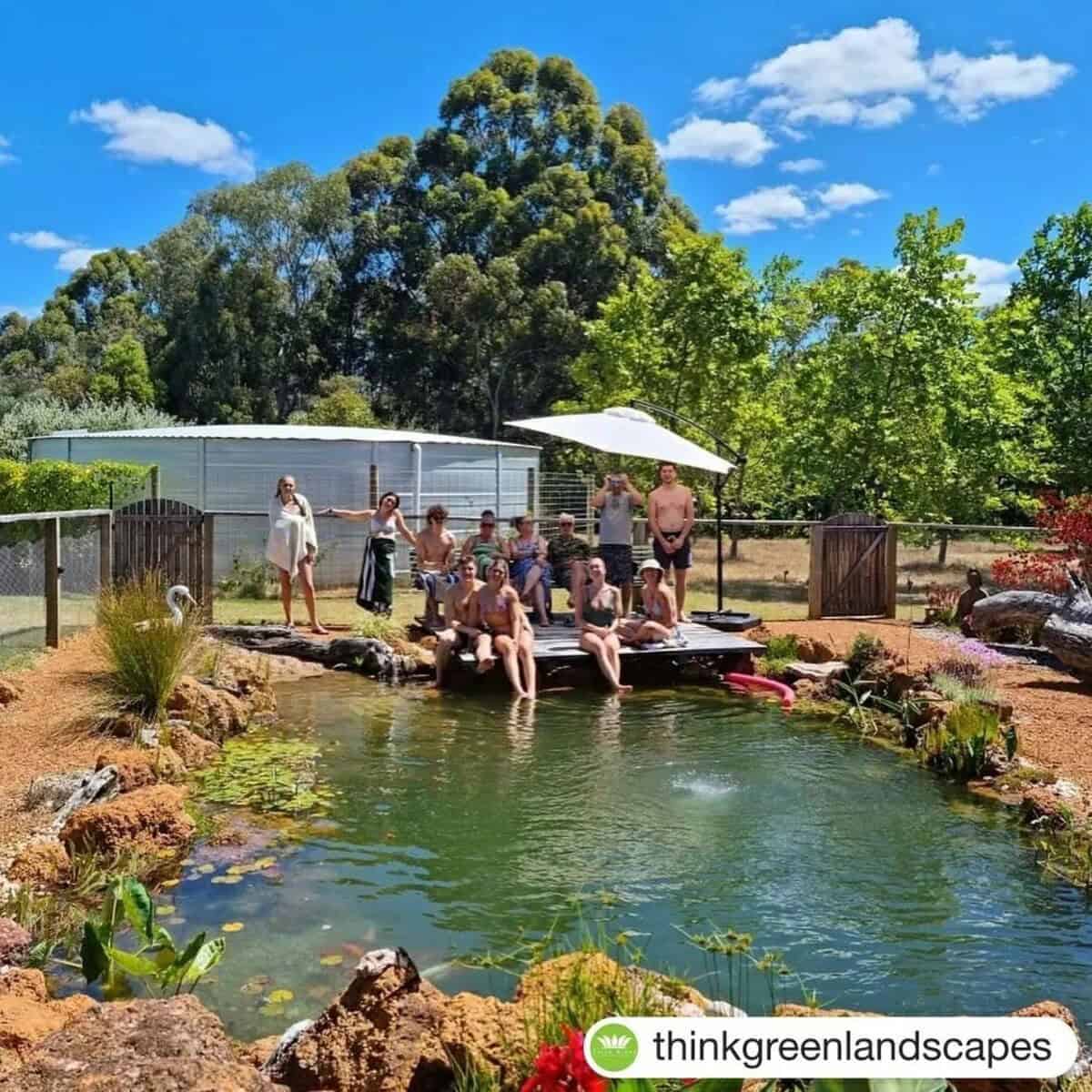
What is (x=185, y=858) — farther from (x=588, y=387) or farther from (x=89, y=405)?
(x=89, y=405)

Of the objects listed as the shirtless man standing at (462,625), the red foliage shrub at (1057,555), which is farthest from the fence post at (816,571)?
the shirtless man standing at (462,625)

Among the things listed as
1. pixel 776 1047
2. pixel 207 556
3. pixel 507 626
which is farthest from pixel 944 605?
pixel 776 1047

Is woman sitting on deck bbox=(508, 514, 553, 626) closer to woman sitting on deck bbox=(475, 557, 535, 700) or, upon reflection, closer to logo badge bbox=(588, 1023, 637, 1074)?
woman sitting on deck bbox=(475, 557, 535, 700)

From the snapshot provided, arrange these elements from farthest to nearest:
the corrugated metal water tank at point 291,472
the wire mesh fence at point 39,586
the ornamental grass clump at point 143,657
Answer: the corrugated metal water tank at point 291,472
the wire mesh fence at point 39,586
the ornamental grass clump at point 143,657

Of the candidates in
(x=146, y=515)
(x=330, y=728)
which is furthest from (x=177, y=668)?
(x=146, y=515)

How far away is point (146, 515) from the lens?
1160 centimetres

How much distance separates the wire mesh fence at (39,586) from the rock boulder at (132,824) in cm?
390

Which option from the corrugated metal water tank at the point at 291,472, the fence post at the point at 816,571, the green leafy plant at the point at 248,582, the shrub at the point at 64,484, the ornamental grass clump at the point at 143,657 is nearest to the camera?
the ornamental grass clump at the point at 143,657

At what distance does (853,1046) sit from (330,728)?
20.0 ft

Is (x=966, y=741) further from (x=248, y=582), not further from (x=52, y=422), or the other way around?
(x=52, y=422)

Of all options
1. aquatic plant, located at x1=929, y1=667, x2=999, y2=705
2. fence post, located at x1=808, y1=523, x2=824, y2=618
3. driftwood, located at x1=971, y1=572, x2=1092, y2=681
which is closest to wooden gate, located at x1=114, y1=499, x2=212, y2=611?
fence post, located at x1=808, y1=523, x2=824, y2=618

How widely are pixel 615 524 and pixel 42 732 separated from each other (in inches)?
237

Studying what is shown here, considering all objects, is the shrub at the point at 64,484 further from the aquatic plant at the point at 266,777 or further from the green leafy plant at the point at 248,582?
the aquatic plant at the point at 266,777

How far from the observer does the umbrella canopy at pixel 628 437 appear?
36.1ft
